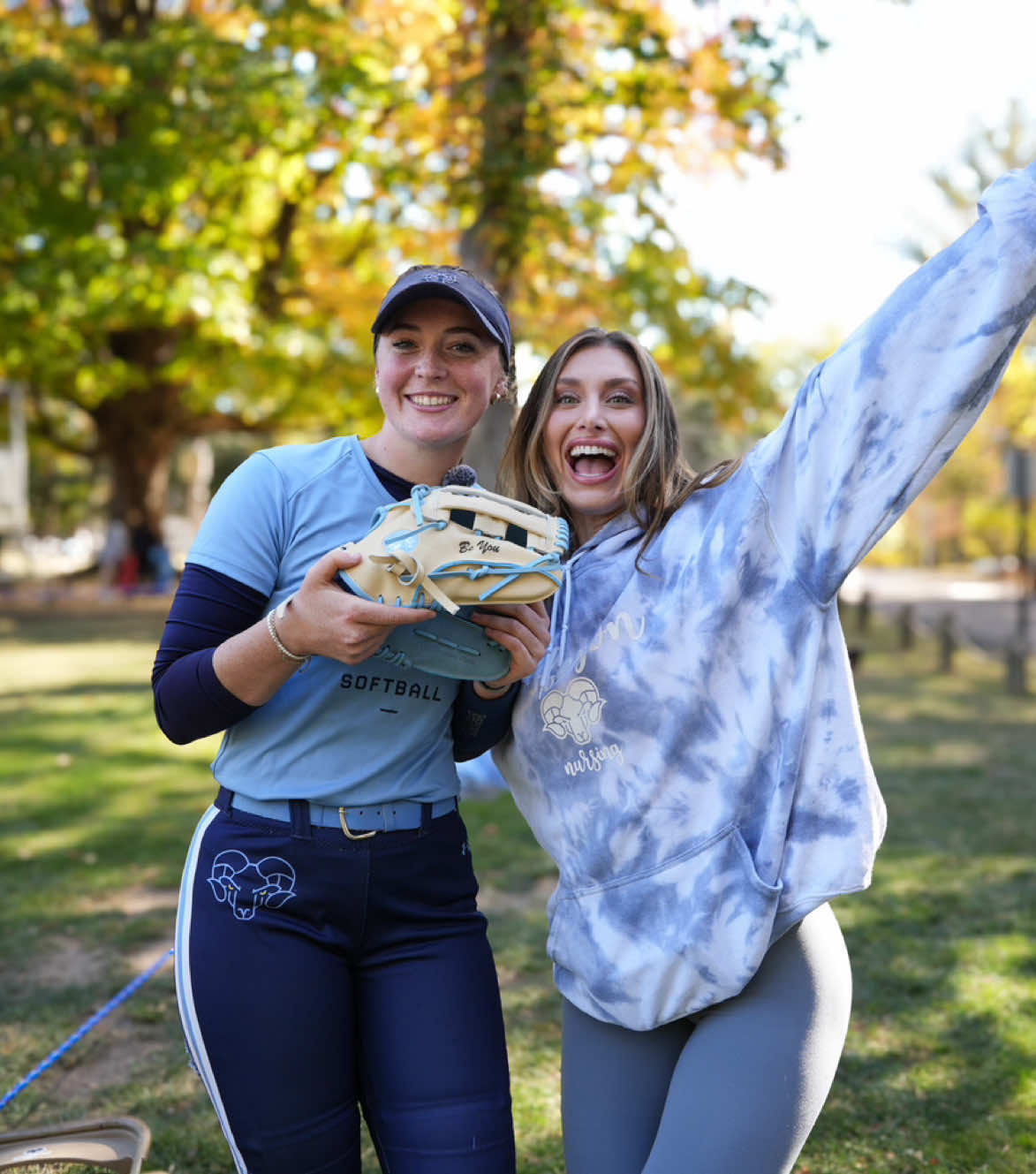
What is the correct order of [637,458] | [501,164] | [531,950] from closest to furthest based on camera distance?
1. [637,458]
2. [531,950]
3. [501,164]

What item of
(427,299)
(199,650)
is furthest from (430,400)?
(199,650)

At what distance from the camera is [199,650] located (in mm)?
2080

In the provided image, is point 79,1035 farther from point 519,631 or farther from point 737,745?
point 737,745

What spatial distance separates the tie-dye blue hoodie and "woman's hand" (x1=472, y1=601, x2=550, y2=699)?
151 mm

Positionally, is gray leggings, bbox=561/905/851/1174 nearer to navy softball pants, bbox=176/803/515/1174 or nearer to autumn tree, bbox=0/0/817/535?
navy softball pants, bbox=176/803/515/1174

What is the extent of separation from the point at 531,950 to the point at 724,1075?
3.19 metres

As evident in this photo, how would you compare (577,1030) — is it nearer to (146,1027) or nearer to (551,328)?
(146,1027)

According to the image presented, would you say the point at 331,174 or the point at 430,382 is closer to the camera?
the point at 430,382

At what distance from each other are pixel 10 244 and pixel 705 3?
35.1 ft

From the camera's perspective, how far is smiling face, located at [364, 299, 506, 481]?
221cm

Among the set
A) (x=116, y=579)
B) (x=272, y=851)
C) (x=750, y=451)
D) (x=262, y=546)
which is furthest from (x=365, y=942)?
(x=116, y=579)

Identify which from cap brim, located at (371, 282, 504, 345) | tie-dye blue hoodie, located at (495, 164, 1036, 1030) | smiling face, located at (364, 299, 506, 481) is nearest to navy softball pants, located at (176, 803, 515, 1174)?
tie-dye blue hoodie, located at (495, 164, 1036, 1030)

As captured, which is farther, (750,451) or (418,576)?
(750,451)

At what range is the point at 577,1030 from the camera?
7.56 feet
